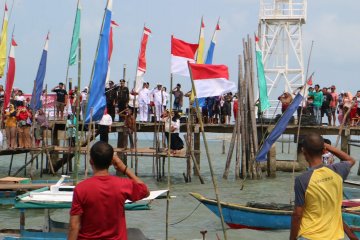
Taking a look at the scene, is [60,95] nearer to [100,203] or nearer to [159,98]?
[159,98]

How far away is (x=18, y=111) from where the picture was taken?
1080 inches

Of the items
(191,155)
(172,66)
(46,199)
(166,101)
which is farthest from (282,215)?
(166,101)

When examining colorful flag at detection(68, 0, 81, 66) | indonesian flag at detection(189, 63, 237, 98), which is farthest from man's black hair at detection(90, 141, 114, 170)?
colorful flag at detection(68, 0, 81, 66)

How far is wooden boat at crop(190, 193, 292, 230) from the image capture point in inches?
627

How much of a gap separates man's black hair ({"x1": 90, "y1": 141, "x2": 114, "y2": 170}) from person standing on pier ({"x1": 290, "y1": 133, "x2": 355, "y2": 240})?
5.61ft

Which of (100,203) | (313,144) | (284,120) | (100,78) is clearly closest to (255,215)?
(284,120)

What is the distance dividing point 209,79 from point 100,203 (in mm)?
6241

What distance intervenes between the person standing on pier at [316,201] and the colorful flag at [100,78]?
34.3 feet

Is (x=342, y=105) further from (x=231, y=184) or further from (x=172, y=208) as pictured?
(x=172, y=208)

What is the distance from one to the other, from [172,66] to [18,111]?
14843 mm

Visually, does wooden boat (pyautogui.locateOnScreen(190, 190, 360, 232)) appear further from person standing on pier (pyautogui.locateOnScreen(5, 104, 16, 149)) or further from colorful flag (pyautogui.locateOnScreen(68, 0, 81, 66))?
person standing on pier (pyautogui.locateOnScreen(5, 104, 16, 149))

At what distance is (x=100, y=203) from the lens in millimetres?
6164

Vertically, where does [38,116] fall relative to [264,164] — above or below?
above

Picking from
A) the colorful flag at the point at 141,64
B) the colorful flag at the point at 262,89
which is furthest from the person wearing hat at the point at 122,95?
the colorful flag at the point at 262,89
